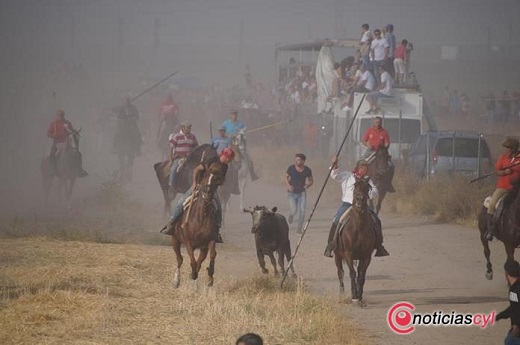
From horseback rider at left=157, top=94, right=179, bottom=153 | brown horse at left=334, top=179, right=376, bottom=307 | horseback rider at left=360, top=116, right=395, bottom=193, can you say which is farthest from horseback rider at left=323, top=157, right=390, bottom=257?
horseback rider at left=157, top=94, right=179, bottom=153

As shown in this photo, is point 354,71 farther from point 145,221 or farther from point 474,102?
point 474,102

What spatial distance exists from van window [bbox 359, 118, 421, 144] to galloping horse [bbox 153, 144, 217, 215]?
8.05 m

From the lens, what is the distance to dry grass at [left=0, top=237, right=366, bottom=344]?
41.6 ft

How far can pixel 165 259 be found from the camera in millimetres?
18703

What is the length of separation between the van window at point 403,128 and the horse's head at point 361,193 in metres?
16.7

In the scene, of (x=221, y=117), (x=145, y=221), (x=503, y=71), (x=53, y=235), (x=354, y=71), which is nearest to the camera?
(x=53, y=235)

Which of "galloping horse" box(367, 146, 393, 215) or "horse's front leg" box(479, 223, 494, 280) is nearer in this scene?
"horse's front leg" box(479, 223, 494, 280)

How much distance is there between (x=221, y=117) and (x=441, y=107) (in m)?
13.3

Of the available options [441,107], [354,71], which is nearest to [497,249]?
[354,71]

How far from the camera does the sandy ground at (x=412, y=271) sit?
13789 millimetres

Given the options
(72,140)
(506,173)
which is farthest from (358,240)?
(72,140)

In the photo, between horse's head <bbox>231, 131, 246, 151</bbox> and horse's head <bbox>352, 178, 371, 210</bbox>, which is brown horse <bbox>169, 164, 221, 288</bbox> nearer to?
horse's head <bbox>352, 178, 371, 210</bbox>
